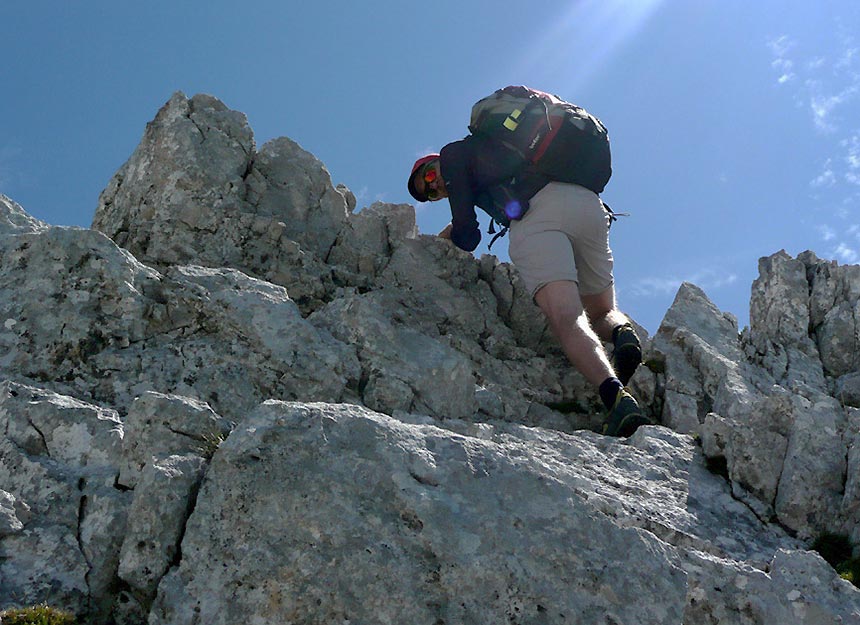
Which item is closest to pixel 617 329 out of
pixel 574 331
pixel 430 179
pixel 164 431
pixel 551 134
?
pixel 574 331

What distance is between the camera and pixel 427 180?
16000 millimetres

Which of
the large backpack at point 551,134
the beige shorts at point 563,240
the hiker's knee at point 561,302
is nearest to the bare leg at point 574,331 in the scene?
the hiker's knee at point 561,302

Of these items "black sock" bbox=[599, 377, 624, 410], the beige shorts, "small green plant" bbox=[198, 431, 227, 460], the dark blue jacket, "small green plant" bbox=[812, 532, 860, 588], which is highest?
the dark blue jacket

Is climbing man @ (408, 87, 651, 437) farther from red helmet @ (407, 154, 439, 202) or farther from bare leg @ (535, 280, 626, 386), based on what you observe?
red helmet @ (407, 154, 439, 202)

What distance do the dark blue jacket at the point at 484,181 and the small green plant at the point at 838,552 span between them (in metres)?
7.68

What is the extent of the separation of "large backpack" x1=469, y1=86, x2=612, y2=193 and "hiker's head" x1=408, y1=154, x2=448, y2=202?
153 centimetres

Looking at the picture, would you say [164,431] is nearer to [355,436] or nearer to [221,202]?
[355,436]

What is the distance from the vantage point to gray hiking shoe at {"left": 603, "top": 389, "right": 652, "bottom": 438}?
1073 centimetres

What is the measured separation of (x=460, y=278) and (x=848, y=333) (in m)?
7.96

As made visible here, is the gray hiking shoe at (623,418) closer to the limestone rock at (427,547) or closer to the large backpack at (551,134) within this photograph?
the limestone rock at (427,547)

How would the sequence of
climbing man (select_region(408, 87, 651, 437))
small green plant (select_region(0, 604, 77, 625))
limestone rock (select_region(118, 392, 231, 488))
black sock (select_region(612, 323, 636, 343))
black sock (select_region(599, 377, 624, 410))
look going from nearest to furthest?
small green plant (select_region(0, 604, 77, 625)) < limestone rock (select_region(118, 392, 231, 488)) < black sock (select_region(599, 377, 624, 410)) < climbing man (select_region(408, 87, 651, 437)) < black sock (select_region(612, 323, 636, 343))

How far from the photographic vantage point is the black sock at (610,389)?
442 inches

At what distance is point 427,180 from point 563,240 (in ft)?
12.6

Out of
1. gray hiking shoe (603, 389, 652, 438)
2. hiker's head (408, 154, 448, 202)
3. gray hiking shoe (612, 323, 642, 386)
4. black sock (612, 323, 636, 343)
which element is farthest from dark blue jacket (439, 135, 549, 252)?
gray hiking shoe (603, 389, 652, 438)
